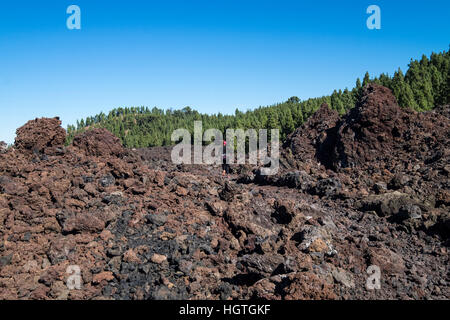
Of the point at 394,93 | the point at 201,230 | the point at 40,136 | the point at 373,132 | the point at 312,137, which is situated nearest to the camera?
the point at 201,230

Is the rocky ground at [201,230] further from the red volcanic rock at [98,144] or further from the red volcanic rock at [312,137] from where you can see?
the red volcanic rock at [312,137]

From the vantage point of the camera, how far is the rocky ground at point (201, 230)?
7309mm

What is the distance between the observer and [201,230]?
9.59 metres

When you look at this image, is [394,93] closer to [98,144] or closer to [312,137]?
[312,137]

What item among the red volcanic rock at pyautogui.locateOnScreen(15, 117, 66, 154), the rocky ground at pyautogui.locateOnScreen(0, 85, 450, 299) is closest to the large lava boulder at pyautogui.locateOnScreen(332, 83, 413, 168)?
the rocky ground at pyautogui.locateOnScreen(0, 85, 450, 299)

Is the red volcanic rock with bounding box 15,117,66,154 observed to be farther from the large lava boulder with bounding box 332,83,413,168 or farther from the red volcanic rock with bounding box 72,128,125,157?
the large lava boulder with bounding box 332,83,413,168

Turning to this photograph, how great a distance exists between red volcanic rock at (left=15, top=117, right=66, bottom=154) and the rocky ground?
0.05m

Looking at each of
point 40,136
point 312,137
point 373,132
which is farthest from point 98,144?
point 373,132

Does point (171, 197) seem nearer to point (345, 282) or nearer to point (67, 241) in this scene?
point (67, 241)

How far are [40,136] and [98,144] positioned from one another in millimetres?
2615

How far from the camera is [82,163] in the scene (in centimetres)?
1316

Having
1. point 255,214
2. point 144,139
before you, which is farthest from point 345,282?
point 144,139

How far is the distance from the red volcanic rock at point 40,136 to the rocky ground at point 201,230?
51mm

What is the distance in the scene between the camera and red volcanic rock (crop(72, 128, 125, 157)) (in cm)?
1493
